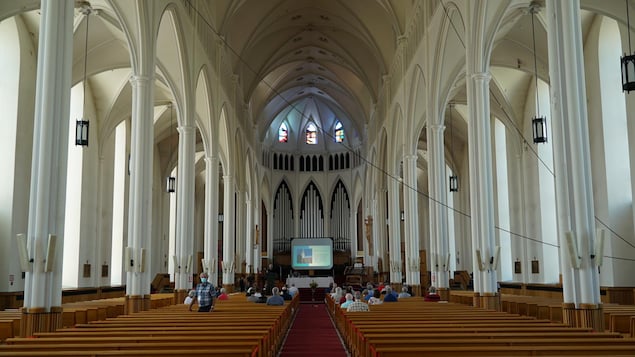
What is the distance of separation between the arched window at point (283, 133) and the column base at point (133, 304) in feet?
105

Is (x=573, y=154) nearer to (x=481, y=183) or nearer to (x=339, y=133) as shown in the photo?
(x=481, y=183)

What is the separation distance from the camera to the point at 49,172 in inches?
372

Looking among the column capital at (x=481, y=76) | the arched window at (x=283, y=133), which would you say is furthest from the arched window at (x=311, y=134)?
the column capital at (x=481, y=76)

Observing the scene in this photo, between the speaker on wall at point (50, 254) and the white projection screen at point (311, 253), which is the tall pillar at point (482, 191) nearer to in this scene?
the speaker on wall at point (50, 254)

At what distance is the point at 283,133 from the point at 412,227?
23975 millimetres

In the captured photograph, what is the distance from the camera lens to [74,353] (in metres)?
5.71

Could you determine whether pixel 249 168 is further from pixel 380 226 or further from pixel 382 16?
pixel 382 16

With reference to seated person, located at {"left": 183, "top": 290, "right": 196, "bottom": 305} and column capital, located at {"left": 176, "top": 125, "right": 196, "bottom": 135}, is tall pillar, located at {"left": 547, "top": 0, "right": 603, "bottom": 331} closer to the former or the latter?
seated person, located at {"left": 183, "top": 290, "right": 196, "bottom": 305}

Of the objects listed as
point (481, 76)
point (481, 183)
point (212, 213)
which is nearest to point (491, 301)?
point (481, 183)

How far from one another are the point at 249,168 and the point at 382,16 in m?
14.1

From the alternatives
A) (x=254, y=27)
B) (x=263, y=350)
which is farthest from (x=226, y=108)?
(x=263, y=350)

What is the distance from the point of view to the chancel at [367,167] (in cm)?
933

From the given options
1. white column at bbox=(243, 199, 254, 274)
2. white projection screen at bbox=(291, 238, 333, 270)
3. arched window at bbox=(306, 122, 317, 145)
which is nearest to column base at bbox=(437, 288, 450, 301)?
white column at bbox=(243, 199, 254, 274)

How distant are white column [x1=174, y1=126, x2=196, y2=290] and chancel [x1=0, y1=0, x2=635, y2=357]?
3.4 inches
